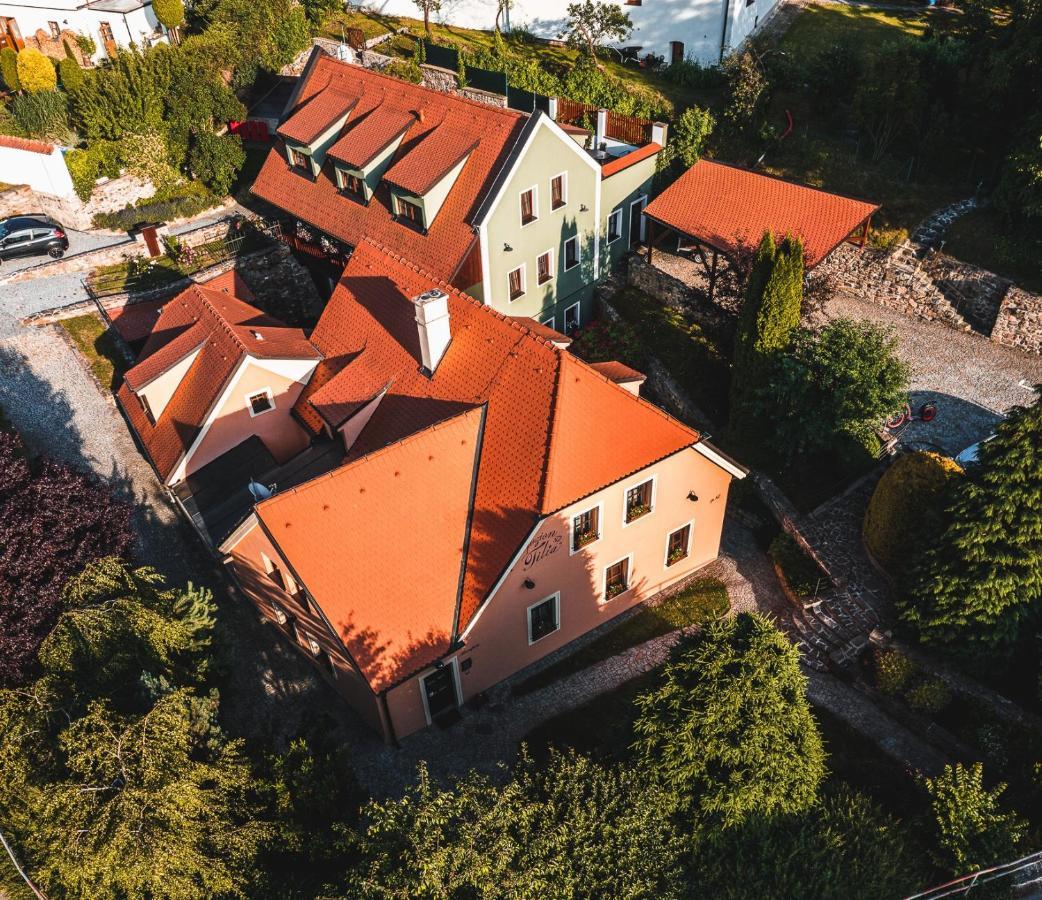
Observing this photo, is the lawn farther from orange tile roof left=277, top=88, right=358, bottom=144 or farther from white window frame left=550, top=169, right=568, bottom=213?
orange tile roof left=277, top=88, right=358, bottom=144

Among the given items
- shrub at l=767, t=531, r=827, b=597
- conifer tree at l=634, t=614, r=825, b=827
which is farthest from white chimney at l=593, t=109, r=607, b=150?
conifer tree at l=634, t=614, r=825, b=827

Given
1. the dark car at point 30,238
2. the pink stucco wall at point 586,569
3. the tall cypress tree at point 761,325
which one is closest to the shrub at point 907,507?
the pink stucco wall at point 586,569

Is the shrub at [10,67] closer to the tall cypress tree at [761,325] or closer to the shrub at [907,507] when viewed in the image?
the tall cypress tree at [761,325]

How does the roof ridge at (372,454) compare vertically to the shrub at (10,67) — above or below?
below

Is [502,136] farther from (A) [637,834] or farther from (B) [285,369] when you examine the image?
(A) [637,834]

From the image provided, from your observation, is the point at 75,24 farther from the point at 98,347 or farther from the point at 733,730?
the point at 733,730

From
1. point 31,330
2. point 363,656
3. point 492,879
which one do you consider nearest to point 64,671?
point 363,656
